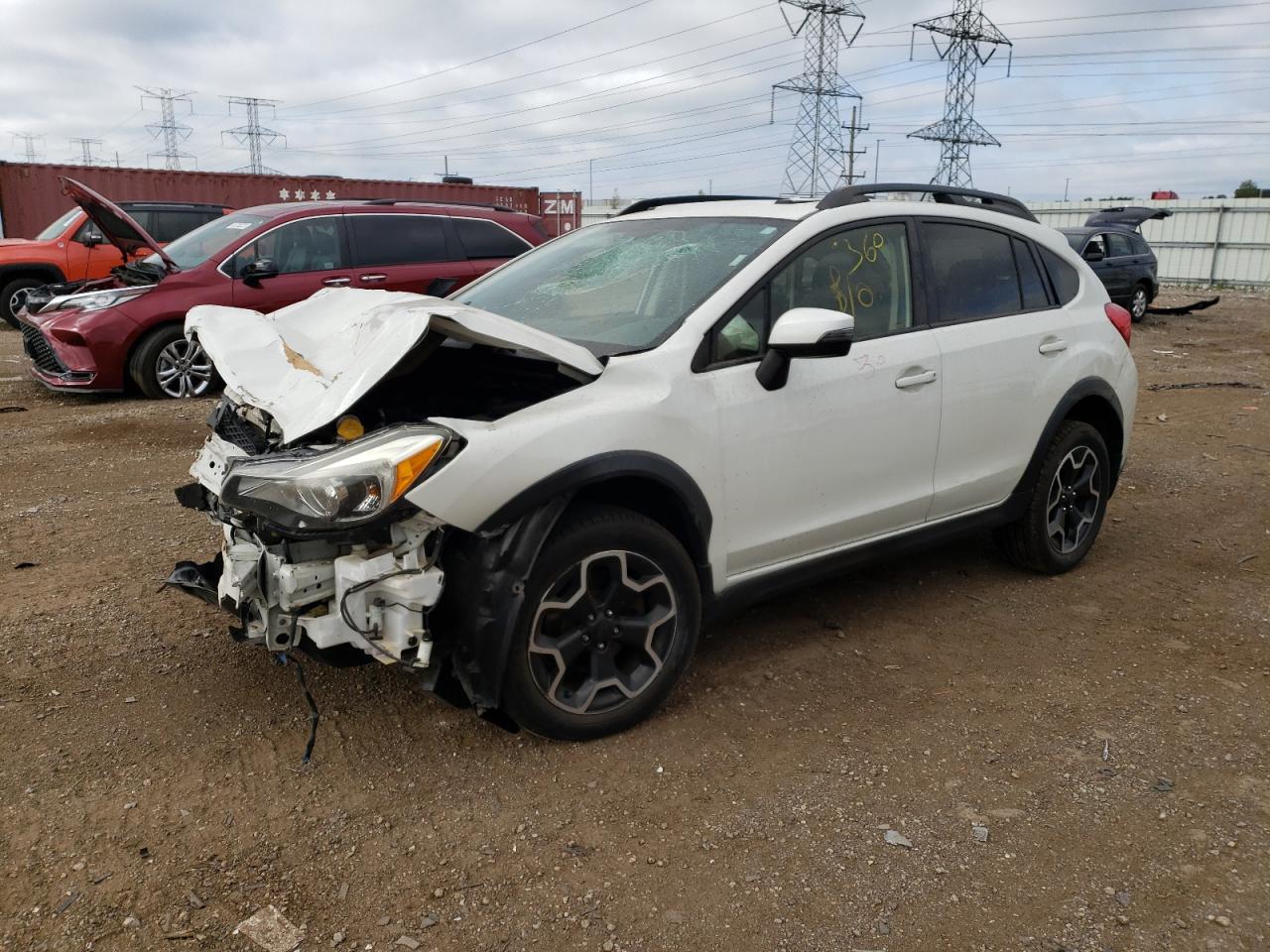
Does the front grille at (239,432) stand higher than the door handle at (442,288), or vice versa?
the door handle at (442,288)

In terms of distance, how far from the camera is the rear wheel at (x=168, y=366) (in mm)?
8500

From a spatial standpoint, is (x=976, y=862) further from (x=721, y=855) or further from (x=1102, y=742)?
(x=1102, y=742)

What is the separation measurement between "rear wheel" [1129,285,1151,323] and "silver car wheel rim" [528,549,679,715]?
1648cm

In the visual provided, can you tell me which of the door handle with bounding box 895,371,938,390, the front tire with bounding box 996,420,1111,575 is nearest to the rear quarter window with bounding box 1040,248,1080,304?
the front tire with bounding box 996,420,1111,575

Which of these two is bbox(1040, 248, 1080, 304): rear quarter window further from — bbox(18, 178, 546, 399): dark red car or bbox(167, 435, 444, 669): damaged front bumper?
bbox(18, 178, 546, 399): dark red car

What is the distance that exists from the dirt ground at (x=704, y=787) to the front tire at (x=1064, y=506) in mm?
171

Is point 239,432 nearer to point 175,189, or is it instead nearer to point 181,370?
point 181,370

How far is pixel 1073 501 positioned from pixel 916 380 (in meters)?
1.47

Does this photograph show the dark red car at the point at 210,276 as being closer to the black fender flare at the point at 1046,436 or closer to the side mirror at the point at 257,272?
the side mirror at the point at 257,272

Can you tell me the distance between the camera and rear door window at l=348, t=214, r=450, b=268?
9266mm

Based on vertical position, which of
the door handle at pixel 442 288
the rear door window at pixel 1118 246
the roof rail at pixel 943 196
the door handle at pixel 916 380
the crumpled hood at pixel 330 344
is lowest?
the door handle at pixel 916 380

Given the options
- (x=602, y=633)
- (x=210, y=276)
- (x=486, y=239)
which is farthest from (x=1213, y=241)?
(x=602, y=633)

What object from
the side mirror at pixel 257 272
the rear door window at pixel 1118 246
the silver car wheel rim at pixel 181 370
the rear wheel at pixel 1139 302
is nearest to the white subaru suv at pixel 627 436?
the side mirror at pixel 257 272

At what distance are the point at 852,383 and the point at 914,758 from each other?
133 cm
